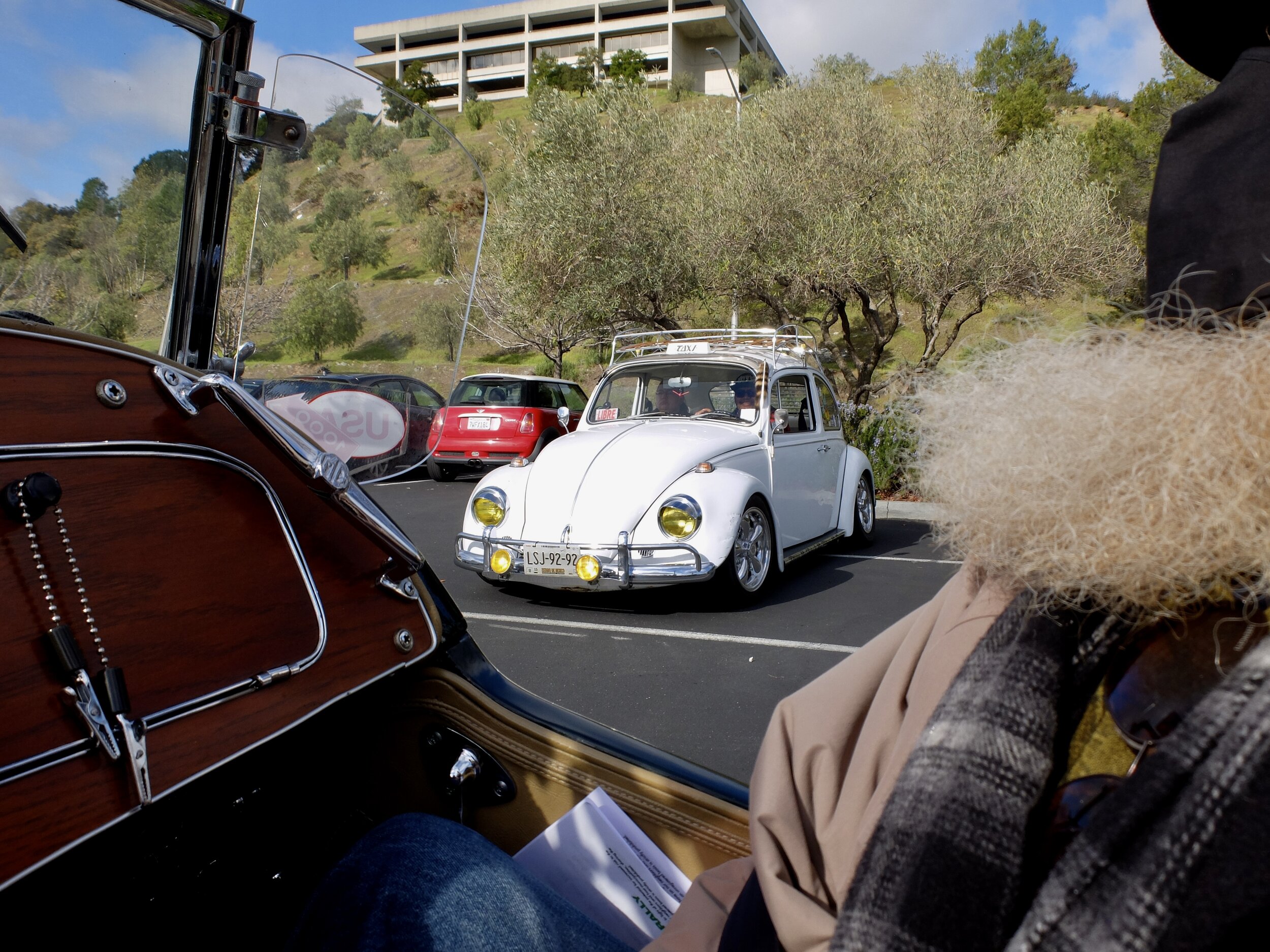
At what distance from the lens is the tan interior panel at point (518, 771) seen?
5.16 ft

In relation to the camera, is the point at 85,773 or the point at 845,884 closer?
the point at 845,884

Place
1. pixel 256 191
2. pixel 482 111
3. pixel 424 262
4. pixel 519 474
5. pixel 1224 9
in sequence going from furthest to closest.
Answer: pixel 482 111
pixel 519 474
pixel 424 262
pixel 256 191
pixel 1224 9

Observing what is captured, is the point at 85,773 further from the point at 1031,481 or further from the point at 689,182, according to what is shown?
the point at 689,182

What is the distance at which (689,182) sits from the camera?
1684cm

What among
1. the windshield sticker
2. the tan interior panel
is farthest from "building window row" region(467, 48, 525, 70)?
the tan interior panel

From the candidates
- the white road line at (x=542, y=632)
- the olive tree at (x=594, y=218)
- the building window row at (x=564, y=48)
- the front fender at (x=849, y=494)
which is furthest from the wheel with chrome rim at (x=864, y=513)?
the building window row at (x=564, y=48)

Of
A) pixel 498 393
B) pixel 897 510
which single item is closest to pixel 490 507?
pixel 897 510

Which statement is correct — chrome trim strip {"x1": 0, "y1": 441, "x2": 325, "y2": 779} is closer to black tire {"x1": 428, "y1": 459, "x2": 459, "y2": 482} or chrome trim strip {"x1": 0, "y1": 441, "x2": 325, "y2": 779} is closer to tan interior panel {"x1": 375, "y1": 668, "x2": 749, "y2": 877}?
tan interior panel {"x1": 375, "y1": 668, "x2": 749, "y2": 877}

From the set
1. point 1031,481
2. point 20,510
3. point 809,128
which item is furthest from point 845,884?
point 809,128

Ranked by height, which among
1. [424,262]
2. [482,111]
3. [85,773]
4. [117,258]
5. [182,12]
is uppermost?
[482,111]

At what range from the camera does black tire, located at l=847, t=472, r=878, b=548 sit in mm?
8266

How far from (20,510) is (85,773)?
33 centimetres

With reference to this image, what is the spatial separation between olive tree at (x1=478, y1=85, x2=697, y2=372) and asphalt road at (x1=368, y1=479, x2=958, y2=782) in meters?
9.03

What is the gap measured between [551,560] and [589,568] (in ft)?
0.94
